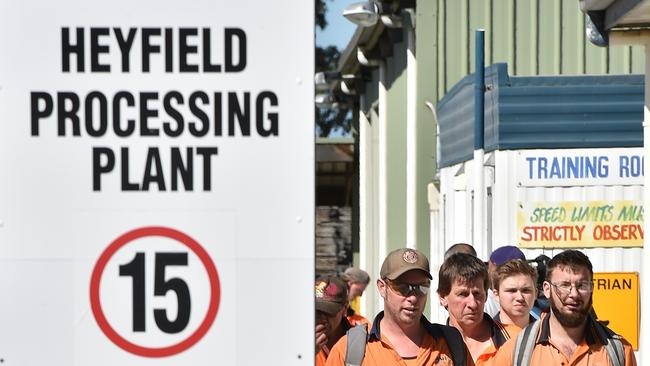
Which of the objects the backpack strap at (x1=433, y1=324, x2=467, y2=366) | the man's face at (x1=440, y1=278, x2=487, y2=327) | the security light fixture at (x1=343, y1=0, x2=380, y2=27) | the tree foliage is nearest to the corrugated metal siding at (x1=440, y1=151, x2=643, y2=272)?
the man's face at (x1=440, y1=278, x2=487, y2=327)

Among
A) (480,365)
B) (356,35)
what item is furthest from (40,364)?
(356,35)

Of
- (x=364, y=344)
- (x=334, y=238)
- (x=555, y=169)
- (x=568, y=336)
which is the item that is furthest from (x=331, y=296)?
(x=334, y=238)

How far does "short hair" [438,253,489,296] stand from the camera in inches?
282

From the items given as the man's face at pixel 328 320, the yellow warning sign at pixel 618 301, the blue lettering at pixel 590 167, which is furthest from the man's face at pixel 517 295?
the blue lettering at pixel 590 167

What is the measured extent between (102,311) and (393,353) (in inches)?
107

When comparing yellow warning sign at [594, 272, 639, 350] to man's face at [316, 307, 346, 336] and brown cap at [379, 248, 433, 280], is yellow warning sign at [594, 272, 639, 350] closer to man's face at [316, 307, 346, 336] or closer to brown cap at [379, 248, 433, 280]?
man's face at [316, 307, 346, 336]

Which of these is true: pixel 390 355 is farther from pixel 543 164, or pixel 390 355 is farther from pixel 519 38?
pixel 519 38

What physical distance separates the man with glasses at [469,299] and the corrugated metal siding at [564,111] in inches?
225

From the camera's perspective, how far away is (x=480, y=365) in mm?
7035

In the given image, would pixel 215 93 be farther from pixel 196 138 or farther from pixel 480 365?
pixel 480 365

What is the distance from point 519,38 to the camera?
65.5 feet

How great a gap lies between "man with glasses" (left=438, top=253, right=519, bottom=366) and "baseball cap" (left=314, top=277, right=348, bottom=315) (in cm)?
111

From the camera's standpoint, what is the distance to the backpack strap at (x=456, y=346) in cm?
634

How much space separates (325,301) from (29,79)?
4.68 m
